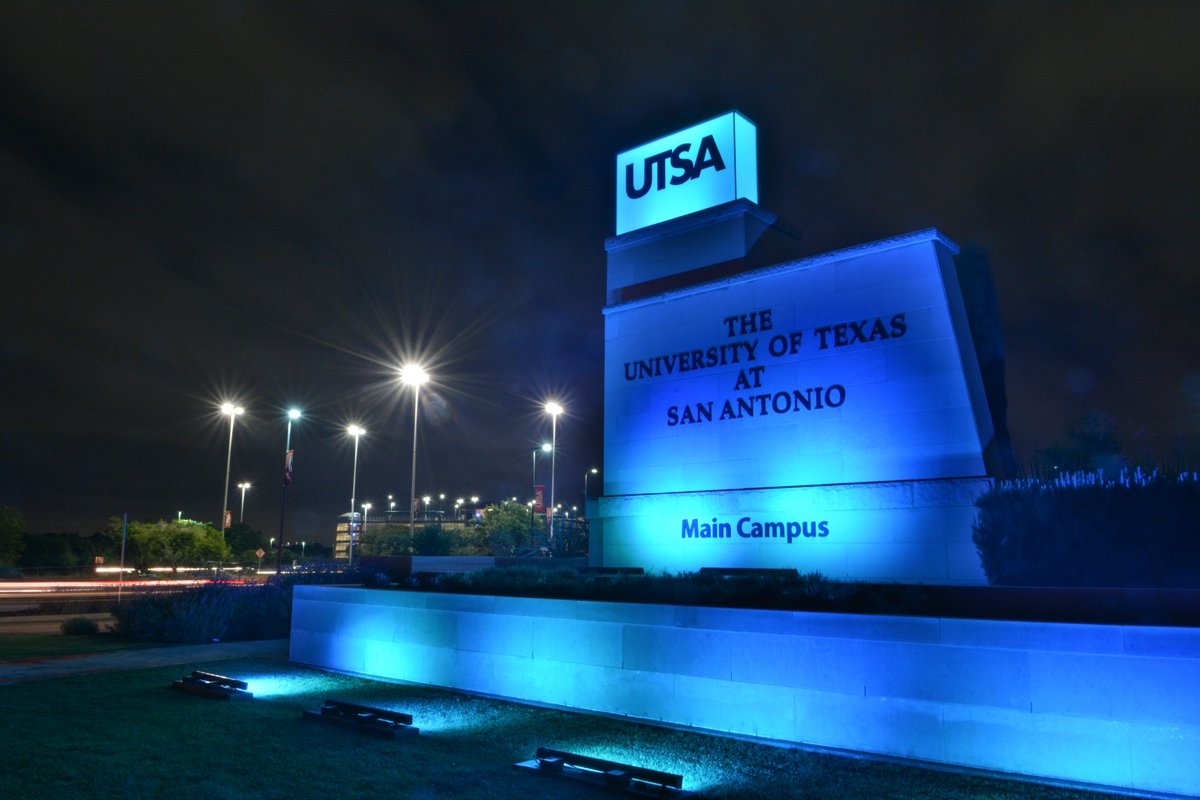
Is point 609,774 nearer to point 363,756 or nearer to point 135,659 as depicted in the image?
point 363,756

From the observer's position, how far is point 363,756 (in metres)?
8.58

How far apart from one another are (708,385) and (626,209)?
550cm

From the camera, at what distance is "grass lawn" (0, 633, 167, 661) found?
17312mm

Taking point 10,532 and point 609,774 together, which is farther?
point 10,532

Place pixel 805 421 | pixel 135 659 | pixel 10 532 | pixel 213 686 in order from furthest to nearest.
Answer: pixel 10 532 → pixel 135 659 → pixel 805 421 → pixel 213 686

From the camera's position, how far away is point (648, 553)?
1744 centimetres

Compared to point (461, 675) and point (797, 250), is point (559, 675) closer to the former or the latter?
point (461, 675)

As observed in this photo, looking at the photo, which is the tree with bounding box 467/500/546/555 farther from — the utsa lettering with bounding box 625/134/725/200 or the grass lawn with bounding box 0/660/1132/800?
the grass lawn with bounding box 0/660/1132/800

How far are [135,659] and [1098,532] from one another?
16.3 m

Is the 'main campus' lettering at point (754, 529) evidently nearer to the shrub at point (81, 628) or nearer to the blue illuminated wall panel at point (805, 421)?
the blue illuminated wall panel at point (805, 421)

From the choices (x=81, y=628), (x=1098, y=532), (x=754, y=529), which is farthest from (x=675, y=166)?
(x=81, y=628)

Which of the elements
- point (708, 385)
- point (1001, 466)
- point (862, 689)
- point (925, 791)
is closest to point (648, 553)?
point (708, 385)

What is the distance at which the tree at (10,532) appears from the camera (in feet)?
217

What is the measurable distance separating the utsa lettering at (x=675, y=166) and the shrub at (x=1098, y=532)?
1040cm
